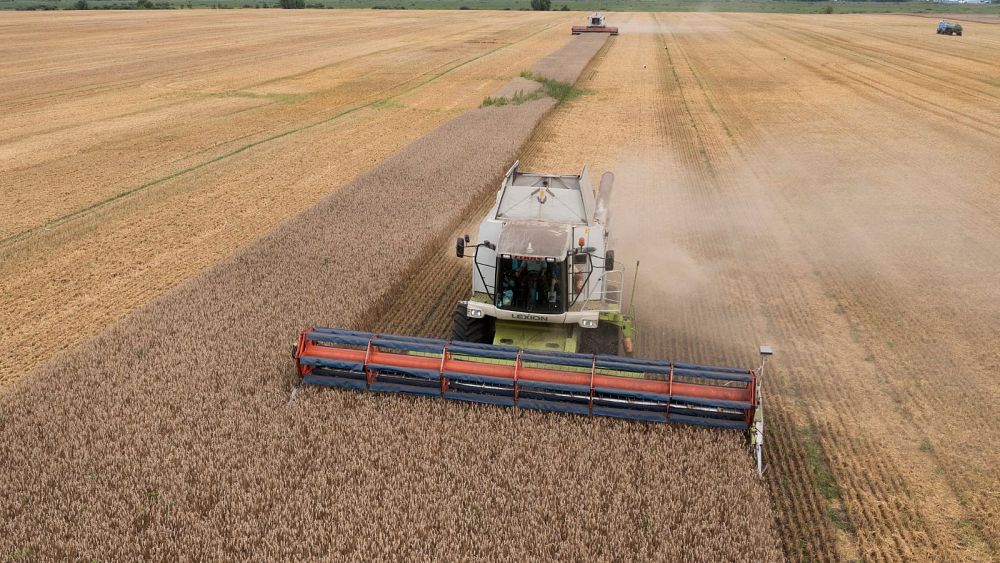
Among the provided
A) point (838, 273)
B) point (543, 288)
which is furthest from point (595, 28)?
point (543, 288)

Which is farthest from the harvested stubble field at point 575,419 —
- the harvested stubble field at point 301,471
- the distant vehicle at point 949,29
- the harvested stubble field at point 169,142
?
the distant vehicle at point 949,29

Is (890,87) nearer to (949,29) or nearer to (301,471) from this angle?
(301,471)

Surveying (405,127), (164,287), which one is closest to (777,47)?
(405,127)

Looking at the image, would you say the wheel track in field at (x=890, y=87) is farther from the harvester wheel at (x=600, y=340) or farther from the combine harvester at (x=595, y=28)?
the harvester wheel at (x=600, y=340)

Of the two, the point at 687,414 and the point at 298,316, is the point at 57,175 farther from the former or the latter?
the point at 687,414

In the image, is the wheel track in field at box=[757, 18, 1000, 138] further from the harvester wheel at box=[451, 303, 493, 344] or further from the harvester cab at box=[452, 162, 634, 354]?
the harvester wheel at box=[451, 303, 493, 344]

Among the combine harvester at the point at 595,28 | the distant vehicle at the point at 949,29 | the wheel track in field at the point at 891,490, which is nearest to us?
the wheel track in field at the point at 891,490
